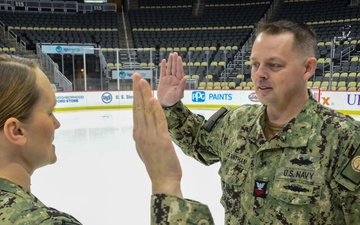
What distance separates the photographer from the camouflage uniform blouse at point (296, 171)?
117cm

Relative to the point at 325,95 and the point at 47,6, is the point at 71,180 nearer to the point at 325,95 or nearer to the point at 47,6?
the point at 325,95

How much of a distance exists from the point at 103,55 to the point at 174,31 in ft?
21.4

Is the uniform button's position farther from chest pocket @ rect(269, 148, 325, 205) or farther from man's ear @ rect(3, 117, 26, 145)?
chest pocket @ rect(269, 148, 325, 205)

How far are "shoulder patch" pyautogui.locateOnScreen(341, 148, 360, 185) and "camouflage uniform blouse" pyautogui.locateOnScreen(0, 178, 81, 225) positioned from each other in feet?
2.87

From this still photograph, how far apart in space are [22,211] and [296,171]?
0.90 m

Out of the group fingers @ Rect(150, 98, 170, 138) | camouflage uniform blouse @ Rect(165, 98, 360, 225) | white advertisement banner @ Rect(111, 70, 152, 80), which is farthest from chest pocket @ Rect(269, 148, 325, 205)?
white advertisement banner @ Rect(111, 70, 152, 80)

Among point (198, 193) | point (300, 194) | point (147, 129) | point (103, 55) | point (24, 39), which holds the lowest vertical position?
point (198, 193)

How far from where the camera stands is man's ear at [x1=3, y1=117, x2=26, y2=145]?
2.46ft

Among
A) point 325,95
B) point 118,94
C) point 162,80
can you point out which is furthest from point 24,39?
point 162,80

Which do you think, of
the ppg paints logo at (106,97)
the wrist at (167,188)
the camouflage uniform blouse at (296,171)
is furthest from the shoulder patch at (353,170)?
the ppg paints logo at (106,97)

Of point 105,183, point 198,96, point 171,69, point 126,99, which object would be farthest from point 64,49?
point 171,69

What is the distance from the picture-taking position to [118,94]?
12031 millimetres

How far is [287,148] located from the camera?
1251 millimetres

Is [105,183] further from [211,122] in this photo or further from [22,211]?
[22,211]
